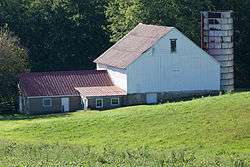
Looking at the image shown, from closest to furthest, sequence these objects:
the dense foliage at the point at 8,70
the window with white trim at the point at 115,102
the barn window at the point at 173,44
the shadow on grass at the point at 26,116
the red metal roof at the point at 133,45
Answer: the shadow on grass at the point at 26,116 → the window with white trim at the point at 115,102 → the red metal roof at the point at 133,45 → the barn window at the point at 173,44 → the dense foliage at the point at 8,70

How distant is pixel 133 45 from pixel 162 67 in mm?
3732

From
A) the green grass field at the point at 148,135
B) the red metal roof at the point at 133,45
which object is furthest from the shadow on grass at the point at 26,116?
the red metal roof at the point at 133,45

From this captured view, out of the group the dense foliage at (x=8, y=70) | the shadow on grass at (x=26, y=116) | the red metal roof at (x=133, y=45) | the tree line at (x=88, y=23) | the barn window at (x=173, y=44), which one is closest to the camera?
the shadow on grass at (x=26, y=116)

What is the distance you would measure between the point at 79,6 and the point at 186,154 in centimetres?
4806

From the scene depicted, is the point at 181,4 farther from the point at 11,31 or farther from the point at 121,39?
the point at 11,31

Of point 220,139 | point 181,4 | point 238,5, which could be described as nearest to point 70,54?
point 181,4

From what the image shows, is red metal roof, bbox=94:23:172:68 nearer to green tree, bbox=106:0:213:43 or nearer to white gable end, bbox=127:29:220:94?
white gable end, bbox=127:29:220:94

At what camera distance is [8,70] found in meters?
68.0

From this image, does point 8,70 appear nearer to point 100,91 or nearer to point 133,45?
point 100,91

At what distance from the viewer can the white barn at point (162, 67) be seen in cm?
6688

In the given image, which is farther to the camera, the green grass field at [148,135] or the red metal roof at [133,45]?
the red metal roof at [133,45]

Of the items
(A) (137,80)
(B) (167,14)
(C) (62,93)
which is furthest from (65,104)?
(B) (167,14)

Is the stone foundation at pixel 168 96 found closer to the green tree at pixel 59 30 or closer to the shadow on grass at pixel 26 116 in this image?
the shadow on grass at pixel 26 116

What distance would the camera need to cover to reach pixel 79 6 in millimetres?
82875
